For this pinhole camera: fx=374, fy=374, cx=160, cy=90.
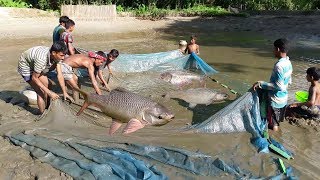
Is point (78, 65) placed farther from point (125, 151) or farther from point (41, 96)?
Answer: point (125, 151)

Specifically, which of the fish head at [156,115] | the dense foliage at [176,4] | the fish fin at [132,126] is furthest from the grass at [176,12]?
the fish fin at [132,126]

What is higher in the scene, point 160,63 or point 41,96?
point 160,63

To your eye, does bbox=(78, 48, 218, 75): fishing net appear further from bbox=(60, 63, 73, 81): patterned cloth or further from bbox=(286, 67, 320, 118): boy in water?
bbox=(286, 67, 320, 118): boy in water

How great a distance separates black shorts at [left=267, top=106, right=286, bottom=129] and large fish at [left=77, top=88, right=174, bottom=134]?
1.69m

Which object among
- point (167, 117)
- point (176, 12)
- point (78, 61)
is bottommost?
point (167, 117)

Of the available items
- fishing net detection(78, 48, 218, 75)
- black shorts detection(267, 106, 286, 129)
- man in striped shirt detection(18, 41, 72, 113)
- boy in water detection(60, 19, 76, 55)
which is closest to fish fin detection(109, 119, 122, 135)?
man in striped shirt detection(18, 41, 72, 113)

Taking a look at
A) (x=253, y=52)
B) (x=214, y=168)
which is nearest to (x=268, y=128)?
(x=214, y=168)

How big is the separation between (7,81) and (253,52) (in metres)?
9.39

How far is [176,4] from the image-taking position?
2691 centimetres

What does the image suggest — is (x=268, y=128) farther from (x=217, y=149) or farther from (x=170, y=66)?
(x=170, y=66)

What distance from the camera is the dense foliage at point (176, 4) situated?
75.1ft

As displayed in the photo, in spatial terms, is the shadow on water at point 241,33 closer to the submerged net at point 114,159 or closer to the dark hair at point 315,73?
the dark hair at point 315,73

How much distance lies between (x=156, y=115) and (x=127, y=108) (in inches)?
19.0

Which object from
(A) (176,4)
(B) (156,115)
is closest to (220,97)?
(B) (156,115)
